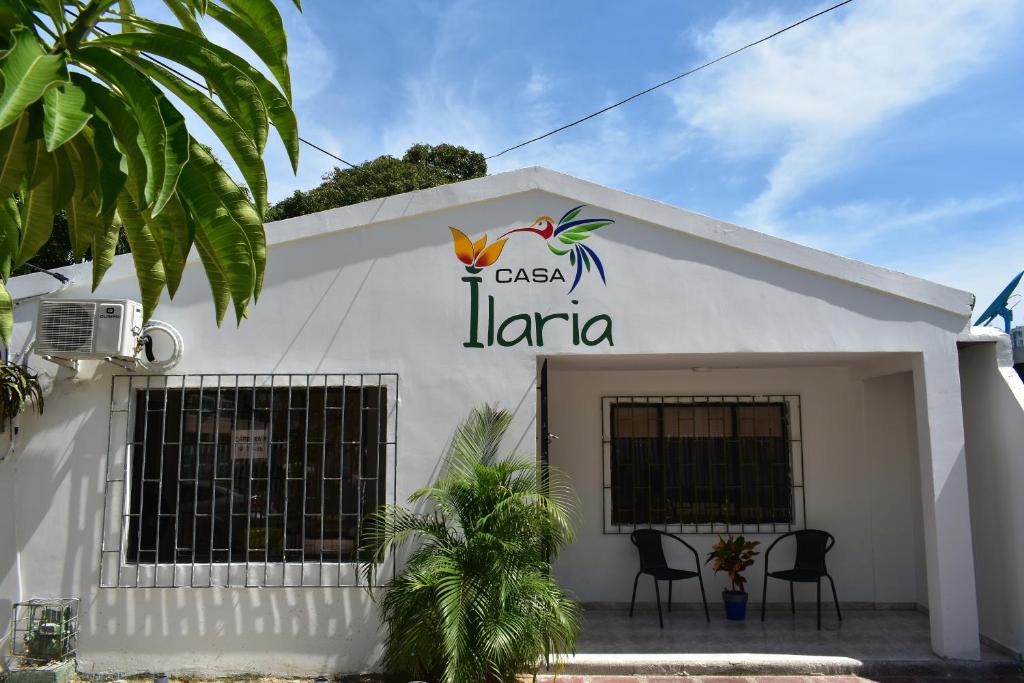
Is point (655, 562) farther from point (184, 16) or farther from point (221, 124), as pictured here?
point (184, 16)

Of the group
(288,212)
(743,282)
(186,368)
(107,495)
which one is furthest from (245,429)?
(288,212)

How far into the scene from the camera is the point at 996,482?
276 inches

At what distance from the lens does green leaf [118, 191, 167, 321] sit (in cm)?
435

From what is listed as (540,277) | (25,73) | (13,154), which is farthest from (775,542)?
(25,73)

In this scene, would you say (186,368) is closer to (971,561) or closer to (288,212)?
(971,561)

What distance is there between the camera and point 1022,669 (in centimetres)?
650

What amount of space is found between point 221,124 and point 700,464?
645 cm

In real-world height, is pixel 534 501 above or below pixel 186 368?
below

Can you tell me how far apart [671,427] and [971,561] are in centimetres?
315

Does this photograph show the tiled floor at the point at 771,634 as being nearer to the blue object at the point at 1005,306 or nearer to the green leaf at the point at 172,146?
the blue object at the point at 1005,306

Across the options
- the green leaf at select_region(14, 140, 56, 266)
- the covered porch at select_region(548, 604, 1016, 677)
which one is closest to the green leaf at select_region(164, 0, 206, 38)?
the green leaf at select_region(14, 140, 56, 266)

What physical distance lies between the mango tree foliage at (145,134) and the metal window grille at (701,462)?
18.4 feet

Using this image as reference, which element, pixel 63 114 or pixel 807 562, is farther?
pixel 807 562

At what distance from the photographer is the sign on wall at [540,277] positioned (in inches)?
272
